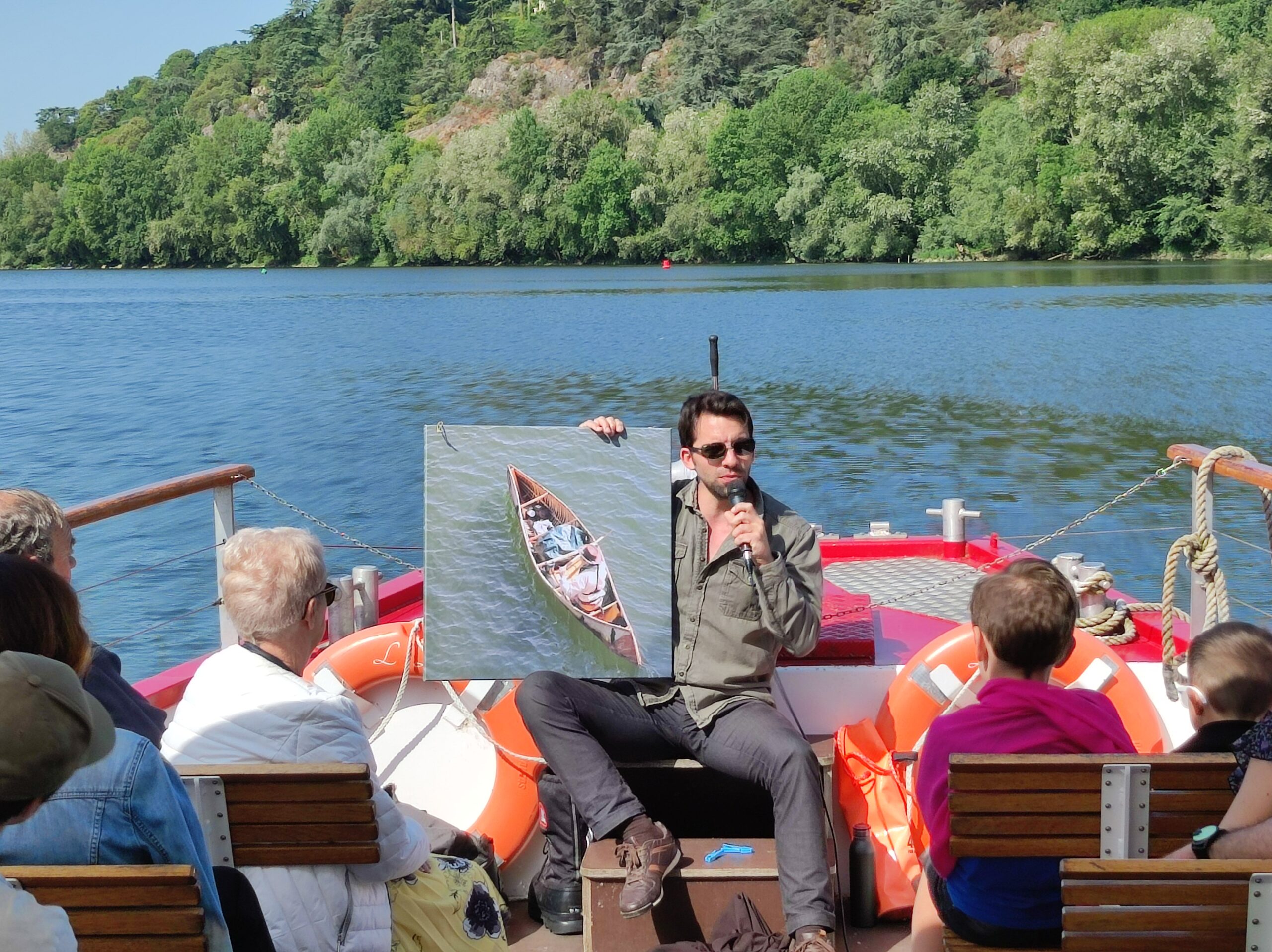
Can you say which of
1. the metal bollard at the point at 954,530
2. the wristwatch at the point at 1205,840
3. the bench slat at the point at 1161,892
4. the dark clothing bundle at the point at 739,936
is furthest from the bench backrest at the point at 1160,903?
the metal bollard at the point at 954,530

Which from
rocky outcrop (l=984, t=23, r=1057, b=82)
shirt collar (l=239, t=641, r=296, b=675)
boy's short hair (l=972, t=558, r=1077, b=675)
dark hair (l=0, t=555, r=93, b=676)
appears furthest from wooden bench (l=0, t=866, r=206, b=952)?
rocky outcrop (l=984, t=23, r=1057, b=82)

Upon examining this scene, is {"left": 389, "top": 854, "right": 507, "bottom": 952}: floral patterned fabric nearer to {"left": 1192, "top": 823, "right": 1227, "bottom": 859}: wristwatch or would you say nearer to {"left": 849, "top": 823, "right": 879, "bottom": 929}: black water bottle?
{"left": 849, "top": 823, "right": 879, "bottom": 929}: black water bottle

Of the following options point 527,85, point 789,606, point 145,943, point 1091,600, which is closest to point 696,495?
point 789,606

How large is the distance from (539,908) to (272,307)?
42020mm

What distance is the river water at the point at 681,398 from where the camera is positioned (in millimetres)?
13289

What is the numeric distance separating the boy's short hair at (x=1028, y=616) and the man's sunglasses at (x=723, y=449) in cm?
101

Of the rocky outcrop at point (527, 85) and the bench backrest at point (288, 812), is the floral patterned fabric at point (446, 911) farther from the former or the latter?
the rocky outcrop at point (527, 85)

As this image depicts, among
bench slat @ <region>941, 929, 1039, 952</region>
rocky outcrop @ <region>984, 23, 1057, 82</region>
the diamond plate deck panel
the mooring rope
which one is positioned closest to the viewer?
bench slat @ <region>941, 929, 1039, 952</region>

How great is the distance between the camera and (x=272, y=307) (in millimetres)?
43406

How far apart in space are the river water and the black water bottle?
2.11m

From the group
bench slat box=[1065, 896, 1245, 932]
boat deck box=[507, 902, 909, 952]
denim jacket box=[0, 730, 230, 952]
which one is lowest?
boat deck box=[507, 902, 909, 952]

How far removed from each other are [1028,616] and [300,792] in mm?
1243

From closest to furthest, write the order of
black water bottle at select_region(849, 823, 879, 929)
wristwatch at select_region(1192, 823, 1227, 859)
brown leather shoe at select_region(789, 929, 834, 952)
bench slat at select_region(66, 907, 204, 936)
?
bench slat at select_region(66, 907, 204, 936), wristwatch at select_region(1192, 823, 1227, 859), brown leather shoe at select_region(789, 929, 834, 952), black water bottle at select_region(849, 823, 879, 929)

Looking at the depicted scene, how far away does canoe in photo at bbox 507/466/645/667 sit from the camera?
3467 millimetres
